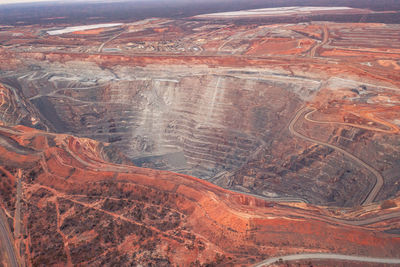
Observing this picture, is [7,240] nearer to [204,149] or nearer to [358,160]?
[204,149]

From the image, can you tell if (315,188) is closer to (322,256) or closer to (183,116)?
(322,256)

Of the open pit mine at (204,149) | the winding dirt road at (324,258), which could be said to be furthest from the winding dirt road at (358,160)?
the winding dirt road at (324,258)

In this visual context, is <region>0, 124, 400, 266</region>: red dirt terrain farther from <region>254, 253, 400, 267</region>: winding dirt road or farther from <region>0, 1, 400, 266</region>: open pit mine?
<region>254, 253, 400, 267</region>: winding dirt road

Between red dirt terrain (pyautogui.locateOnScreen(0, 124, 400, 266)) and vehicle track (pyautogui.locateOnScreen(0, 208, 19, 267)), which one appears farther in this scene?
vehicle track (pyautogui.locateOnScreen(0, 208, 19, 267))

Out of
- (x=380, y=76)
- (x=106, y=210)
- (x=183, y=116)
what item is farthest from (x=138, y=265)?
(x=380, y=76)

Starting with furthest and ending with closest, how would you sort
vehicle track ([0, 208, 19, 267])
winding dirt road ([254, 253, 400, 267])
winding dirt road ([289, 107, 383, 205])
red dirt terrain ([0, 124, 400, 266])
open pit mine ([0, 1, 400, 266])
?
winding dirt road ([289, 107, 383, 205]) → open pit mine ([0, 1, 400, 266]) → vehicle track ([0, 208, 19, 267]) → red dirt terrain ([0, 124, 400, 266]) → winding dirt road ([254, 253, 400, 267])

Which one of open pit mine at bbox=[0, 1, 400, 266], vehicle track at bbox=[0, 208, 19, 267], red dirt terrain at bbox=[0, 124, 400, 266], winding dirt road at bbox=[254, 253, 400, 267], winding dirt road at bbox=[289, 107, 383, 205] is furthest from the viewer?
winding dirt road at bbox=[289, 107, 383, 205]

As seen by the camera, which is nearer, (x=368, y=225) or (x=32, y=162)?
(x=368, y=225)

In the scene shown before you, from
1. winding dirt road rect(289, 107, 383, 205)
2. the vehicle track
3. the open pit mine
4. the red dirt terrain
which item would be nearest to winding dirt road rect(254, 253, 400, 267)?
the open pit mine

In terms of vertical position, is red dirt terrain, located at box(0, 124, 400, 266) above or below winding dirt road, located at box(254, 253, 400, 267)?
above
